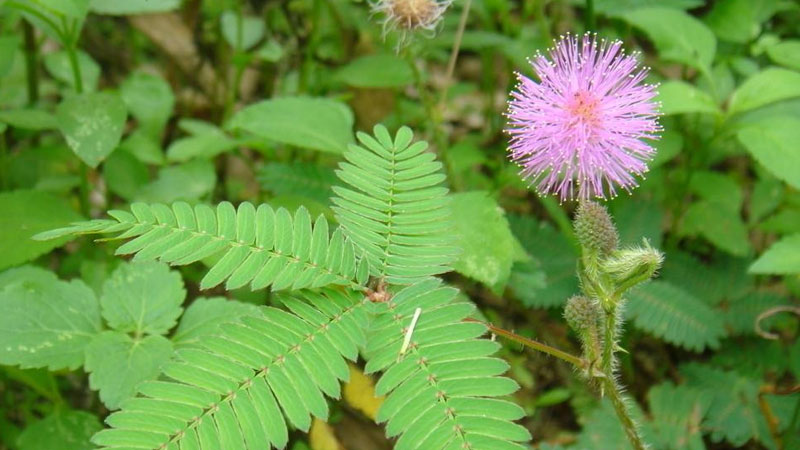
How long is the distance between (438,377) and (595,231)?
433mm

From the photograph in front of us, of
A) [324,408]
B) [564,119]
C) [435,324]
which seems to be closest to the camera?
[324,408]

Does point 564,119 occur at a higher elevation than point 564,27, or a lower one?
lower

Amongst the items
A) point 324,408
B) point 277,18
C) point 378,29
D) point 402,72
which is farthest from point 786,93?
point 277,18

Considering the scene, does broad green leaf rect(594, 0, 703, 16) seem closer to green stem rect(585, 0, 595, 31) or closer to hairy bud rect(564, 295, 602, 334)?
green stem rect(585, 0, 595, 31)

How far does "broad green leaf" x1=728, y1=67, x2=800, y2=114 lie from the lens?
7.50 ft

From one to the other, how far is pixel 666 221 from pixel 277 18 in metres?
1.86

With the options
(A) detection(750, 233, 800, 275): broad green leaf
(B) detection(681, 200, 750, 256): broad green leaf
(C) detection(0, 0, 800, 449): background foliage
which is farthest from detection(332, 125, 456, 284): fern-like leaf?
(B) detection(681, 200, 750, 256): broad green leaf

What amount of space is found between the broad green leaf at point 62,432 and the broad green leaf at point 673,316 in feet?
5.00

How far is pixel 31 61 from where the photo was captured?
113 inches

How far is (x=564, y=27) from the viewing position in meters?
3.51

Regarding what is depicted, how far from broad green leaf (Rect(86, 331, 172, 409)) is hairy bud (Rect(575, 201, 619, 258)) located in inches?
35.0

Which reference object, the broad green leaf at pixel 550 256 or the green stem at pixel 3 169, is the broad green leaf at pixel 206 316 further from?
the green stem at pixel 3 169

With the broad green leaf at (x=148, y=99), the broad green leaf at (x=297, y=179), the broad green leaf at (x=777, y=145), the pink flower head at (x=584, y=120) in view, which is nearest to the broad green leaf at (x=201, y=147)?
the broad green leaf at (x=297, y=179)

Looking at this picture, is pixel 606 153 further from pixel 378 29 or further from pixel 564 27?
pixel 564 27
